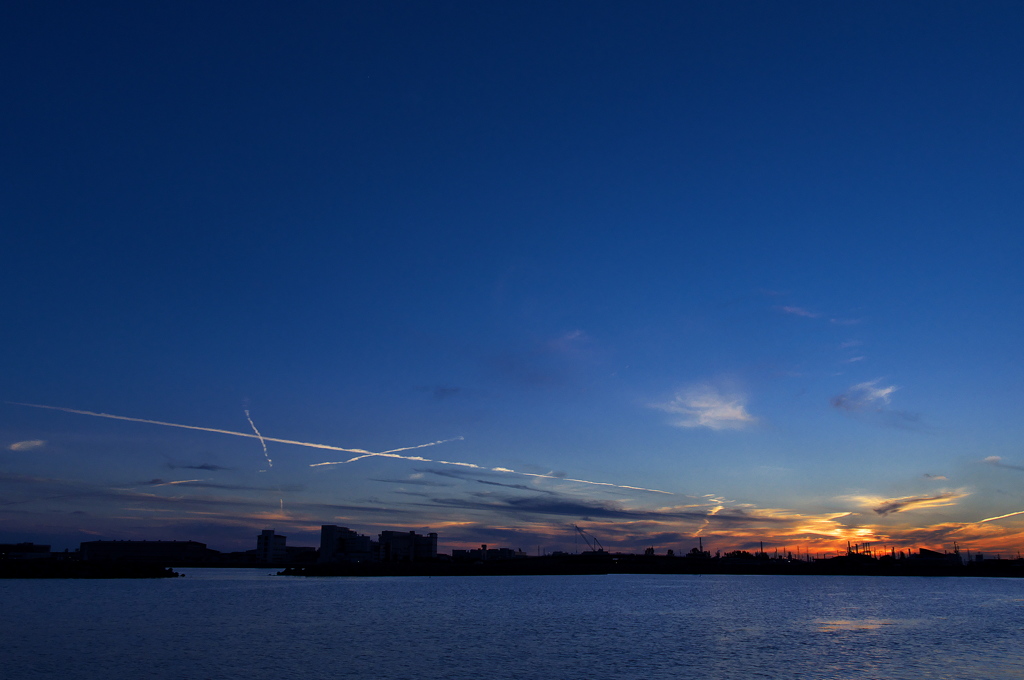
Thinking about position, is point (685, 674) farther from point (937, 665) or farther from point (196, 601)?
point (196, 601)

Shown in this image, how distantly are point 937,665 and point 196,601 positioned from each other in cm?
13319

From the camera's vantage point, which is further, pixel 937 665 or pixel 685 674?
pixel 937 665

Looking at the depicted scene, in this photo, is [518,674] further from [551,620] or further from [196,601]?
[196,601]

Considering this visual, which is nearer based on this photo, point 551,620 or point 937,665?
point 937,665

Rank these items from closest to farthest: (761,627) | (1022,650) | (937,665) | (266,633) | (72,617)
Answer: (937,665) < (1022,650) < (266,633) < (761,627) < (72,617)

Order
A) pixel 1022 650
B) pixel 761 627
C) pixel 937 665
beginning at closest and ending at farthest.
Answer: pixel 937 665 < pixel 1022 650 < pixel 761 627

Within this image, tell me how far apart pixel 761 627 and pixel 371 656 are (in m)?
59.1

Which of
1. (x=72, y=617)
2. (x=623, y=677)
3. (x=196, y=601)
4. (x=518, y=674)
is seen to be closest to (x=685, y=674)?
(x=623, y=677)

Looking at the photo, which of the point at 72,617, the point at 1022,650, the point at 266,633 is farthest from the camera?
the point at 72,617

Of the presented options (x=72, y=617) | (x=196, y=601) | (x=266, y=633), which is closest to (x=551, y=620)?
(x=266, y=633)

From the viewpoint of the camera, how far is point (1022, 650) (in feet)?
236

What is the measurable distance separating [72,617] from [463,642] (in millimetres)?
Result: 66840

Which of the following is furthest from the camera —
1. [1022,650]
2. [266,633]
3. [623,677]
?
[266,633]

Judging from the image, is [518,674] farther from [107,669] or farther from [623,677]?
[107,669]
